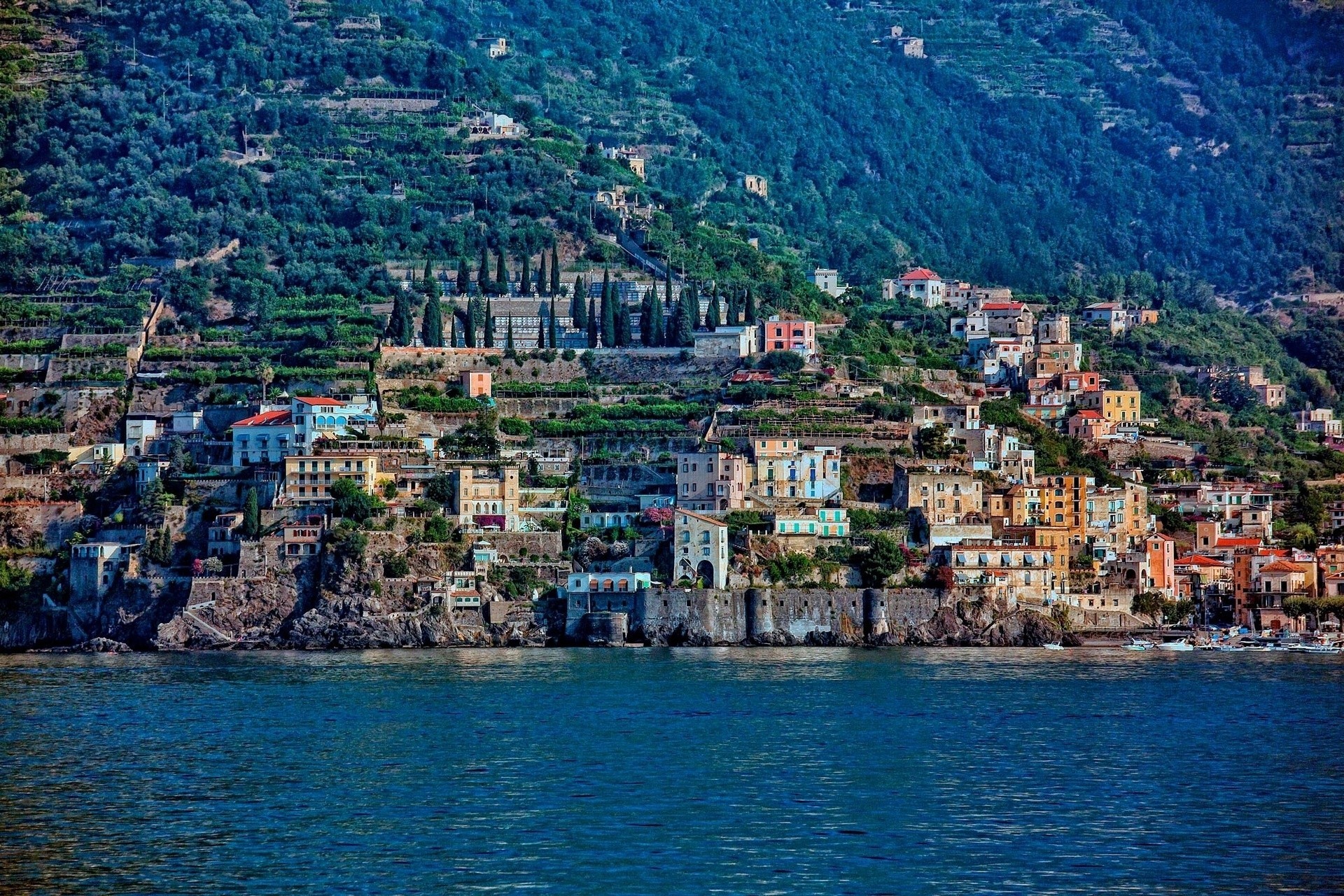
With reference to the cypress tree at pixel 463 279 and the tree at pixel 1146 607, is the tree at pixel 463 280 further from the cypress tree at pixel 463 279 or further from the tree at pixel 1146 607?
the tree at pixel 1146 607

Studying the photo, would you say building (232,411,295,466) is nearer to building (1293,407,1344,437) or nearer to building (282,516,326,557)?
building (282,516,326,557)

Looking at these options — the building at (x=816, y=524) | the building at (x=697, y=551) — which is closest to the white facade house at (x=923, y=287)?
the building at (x=816, y=524)

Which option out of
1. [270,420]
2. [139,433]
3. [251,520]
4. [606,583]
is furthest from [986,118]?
[251,520]

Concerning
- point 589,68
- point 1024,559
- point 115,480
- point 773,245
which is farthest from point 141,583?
point 589,68

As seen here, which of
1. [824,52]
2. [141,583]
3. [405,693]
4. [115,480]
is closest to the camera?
[405,693]

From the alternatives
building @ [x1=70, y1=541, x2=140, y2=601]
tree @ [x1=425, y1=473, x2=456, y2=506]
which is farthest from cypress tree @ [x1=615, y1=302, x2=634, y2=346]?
building @ [x1=70, y1=541, x2=140, y2=601]

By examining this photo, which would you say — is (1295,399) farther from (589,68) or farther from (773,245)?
(589,68)
